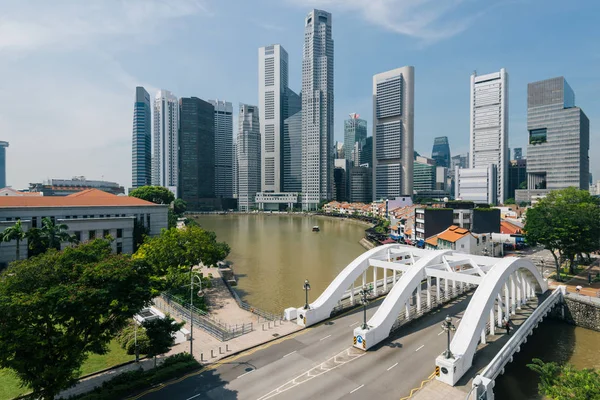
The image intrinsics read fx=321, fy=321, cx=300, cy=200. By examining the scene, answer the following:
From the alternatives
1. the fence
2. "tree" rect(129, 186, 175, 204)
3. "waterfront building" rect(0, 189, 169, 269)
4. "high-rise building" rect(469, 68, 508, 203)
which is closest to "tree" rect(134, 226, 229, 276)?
the fence

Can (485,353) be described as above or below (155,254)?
below

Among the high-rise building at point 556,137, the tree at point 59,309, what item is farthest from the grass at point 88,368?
the high-rise building at point 556,137

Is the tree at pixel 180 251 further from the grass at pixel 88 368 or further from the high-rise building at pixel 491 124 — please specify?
the high-rise building at pixel 491 124

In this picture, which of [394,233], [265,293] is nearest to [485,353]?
[265,293]

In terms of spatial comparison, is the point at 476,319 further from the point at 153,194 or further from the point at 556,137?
the point at 556,137

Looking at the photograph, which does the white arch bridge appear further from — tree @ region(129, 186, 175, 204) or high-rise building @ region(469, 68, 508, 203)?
high-rise building @ region(469, 68, 508, 203)

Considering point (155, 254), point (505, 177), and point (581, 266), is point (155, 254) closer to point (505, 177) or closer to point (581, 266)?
point (581, 266)
